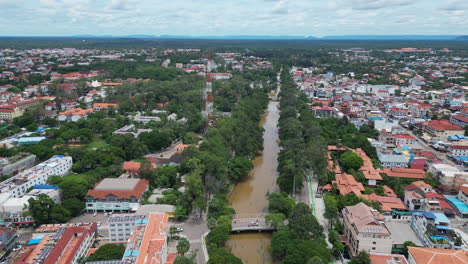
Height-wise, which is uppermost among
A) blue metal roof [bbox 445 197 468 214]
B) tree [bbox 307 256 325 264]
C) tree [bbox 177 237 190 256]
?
tree [bbox 307 256 325 264]

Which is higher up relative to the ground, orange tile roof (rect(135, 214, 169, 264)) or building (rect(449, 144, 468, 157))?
orange tile roof (rect(135, 214, 169, 264))

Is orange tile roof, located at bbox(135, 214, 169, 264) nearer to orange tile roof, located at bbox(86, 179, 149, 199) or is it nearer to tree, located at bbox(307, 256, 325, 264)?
orange tile roof, located at bbox(86, 179, 149, 199)

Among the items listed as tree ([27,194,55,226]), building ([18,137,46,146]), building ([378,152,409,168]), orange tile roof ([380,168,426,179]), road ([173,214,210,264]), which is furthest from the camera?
building ([18,137,46,146])

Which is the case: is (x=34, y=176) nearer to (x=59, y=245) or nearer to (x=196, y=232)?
(x=59, y=245)

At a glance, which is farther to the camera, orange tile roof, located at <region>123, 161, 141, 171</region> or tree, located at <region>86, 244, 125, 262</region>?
orange tile roof, located at <region>123, 161, 141, 171</region>

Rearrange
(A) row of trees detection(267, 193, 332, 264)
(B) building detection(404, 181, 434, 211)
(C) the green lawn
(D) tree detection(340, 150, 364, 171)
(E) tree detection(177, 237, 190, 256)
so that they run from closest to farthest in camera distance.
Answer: (A) row of trees detection(267, 193, 332, 264) < (E) tree detection(177, 237, 190, 256) < (B) building detection(404, 181, 434, 211) < (D) tree detection(340, 150, 364, 171) < (C) the green lawn

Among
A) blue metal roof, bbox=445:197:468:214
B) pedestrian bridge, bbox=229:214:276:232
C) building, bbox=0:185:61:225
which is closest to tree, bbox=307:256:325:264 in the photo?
pedestrian bridge, bbox=229:214:276:232

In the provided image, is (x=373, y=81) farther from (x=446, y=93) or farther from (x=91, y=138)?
(x=91, y=138)

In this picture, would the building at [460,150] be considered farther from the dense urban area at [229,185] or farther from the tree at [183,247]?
the tree at [183,247]
